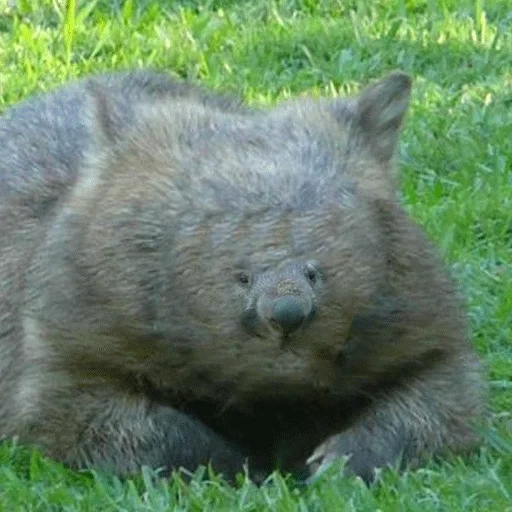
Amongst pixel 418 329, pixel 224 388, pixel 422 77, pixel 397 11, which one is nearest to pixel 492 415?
pixel 418 329

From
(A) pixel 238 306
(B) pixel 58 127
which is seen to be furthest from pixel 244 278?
(B) pixel 58 127

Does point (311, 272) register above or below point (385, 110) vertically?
above

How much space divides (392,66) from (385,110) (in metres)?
3.27

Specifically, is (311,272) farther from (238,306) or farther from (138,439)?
(138,439)

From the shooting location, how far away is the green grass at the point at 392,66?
24.8ft

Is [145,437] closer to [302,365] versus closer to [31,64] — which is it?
[302,365]

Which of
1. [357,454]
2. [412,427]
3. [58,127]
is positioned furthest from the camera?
[58,127]

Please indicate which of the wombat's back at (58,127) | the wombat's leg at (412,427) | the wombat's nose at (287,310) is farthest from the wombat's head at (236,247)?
the wombat's back at (58,127)

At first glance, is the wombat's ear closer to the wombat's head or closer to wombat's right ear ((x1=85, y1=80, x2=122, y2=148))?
the wombat's head

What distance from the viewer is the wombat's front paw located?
5.88 m

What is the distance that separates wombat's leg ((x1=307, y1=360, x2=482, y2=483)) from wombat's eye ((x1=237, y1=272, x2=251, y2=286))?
0.62m

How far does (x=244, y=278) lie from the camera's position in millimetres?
5539

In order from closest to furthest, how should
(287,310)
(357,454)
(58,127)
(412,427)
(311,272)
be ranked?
(287,310)
(311,272)
(357,454)
(412,427)
(58,127)

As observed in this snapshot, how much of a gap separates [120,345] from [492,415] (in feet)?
3.93
